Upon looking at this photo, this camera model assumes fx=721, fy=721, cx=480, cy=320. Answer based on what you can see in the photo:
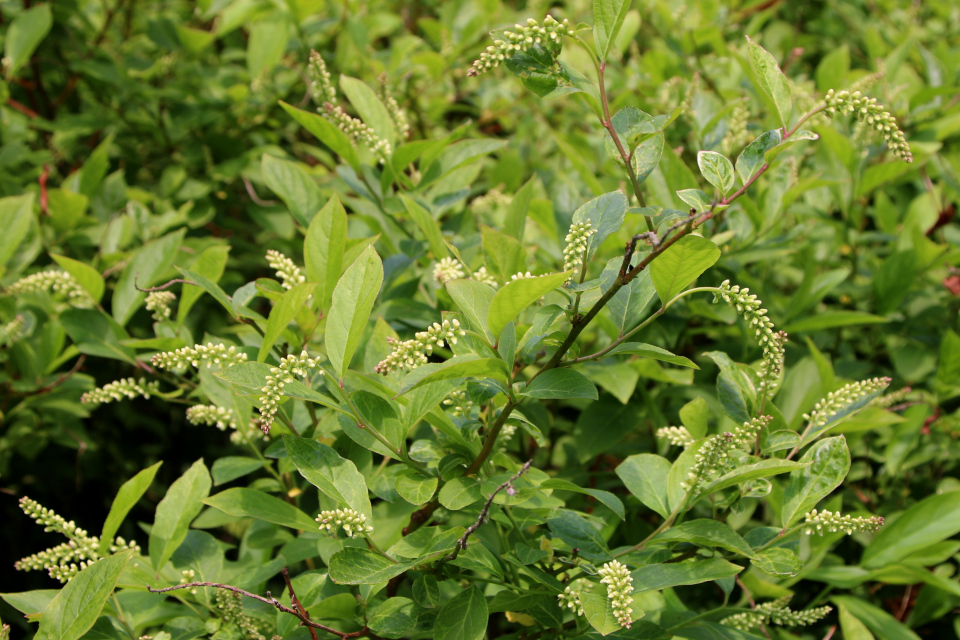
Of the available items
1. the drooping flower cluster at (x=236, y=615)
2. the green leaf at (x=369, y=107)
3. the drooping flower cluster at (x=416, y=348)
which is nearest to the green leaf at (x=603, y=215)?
the drooping flower cluster at (x=416, y=348)

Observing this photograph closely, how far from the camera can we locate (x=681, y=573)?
1.00 meters

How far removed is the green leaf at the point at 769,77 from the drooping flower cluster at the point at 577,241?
1.05 feet

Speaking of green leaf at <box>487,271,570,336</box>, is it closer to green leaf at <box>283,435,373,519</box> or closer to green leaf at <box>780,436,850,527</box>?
green leaf at <box>283,435,373,519</box>

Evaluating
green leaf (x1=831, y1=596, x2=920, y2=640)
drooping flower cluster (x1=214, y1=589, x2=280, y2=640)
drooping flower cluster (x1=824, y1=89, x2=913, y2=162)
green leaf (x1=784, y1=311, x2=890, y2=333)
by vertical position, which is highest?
drooping flower cluster (x1=824, y1=89, x2=913, y2=162)

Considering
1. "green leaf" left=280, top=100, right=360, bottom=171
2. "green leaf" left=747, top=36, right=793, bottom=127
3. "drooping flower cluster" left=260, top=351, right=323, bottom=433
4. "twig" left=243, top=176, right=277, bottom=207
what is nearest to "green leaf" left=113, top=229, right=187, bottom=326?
"twig" left=243, top=176, right=277, bottom=207

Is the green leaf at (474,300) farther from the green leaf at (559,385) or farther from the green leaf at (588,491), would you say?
the green leaf at (588,491)

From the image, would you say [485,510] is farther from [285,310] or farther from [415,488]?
[285,310]

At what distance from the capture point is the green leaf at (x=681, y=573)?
0.98 m

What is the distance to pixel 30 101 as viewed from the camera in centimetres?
255

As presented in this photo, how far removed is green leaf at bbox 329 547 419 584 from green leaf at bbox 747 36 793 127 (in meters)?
0.82

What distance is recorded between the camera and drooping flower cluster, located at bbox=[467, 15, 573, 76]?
0.93m

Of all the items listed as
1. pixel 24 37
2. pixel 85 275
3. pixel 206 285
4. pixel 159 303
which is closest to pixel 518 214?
pixel 206 285

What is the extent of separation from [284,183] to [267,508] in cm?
69

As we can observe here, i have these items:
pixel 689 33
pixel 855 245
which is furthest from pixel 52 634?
pixel 689 33
